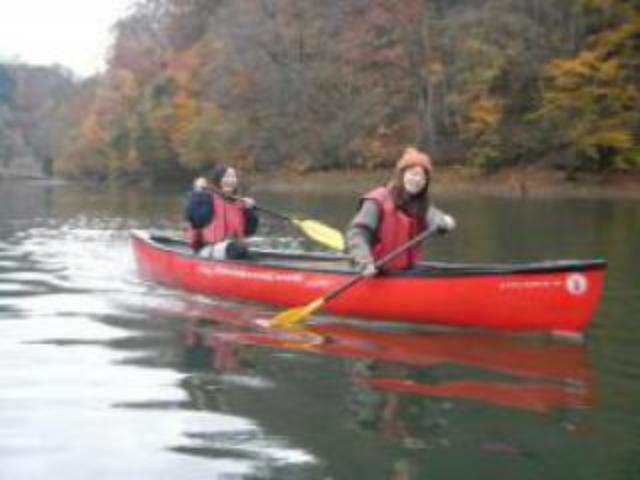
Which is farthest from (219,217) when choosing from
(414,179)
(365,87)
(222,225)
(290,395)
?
(365,87)

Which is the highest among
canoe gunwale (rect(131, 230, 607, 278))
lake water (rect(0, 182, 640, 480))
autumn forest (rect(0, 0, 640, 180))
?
autumn forest (rect(0, 0, 640, 180))

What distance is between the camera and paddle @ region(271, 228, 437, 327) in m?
9.02

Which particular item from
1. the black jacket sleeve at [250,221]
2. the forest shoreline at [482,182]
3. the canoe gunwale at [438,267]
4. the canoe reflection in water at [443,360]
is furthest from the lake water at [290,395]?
the forest shoreline at [482,182]

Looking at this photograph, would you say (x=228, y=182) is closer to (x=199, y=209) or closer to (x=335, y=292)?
(x=199, y=209)

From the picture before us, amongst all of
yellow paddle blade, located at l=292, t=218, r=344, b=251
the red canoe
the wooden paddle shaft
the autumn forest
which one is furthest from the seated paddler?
the autumn forest

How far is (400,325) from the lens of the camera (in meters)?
9.45

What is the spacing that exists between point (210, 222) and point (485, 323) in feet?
13.5

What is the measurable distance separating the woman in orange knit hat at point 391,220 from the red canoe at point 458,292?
334 millimetres

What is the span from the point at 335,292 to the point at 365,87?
38.3 metres

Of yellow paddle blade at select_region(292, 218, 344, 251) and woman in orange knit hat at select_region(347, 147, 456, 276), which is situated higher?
woman in orange knit hat at select_region(347, 147, 456, 276)

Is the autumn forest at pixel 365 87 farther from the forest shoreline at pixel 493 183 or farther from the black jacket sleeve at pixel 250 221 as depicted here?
the black jacket sleeve at pixel 250 221

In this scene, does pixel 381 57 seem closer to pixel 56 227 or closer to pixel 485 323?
pixel 56 227

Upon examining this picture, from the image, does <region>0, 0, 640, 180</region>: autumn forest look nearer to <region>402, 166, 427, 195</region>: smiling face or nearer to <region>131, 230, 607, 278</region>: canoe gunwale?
<region>131, 230, 607, 278</region>: canoe gunwale

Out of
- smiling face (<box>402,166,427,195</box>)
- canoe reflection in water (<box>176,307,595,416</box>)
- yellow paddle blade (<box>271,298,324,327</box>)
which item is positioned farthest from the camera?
yellow paddle blade (<box>271,298,324,327</box>)
